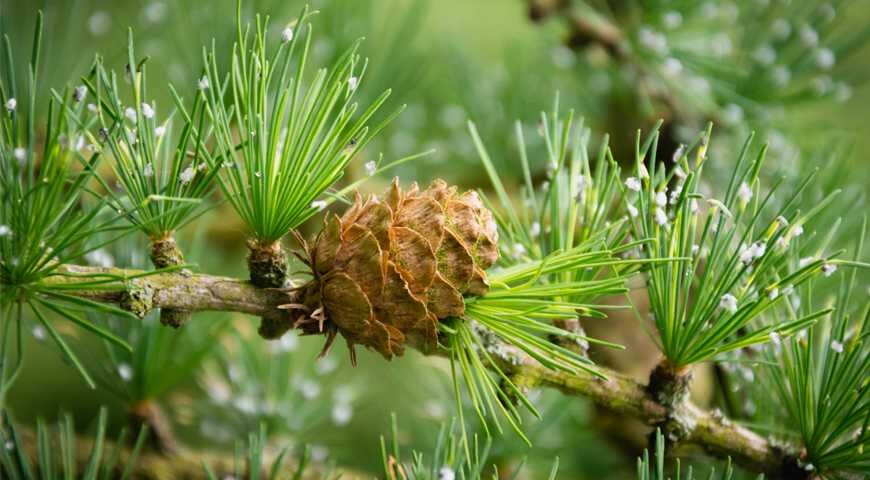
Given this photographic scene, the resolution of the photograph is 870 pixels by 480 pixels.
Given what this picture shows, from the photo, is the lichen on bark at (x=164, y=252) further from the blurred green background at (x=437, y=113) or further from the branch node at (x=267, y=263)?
the blurred green background at (x=437, y=113)

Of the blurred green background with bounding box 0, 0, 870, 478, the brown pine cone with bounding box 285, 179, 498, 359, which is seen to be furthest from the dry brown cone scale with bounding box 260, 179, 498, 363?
the blurred green background with bounding box 0, 0, 870, 478

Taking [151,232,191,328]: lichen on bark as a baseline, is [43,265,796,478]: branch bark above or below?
below

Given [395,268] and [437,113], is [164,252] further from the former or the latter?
[437,113]

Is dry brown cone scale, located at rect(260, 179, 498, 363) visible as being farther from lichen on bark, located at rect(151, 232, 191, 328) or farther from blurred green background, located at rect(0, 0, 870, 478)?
blurred green background, located at rect(0, 0, 870, 478)

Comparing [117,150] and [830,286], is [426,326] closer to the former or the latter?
→ [117,150]

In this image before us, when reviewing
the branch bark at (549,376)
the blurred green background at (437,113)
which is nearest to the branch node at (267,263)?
the branch bark at (549,376)

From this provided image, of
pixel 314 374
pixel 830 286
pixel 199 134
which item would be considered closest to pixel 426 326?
pixel 199 134
